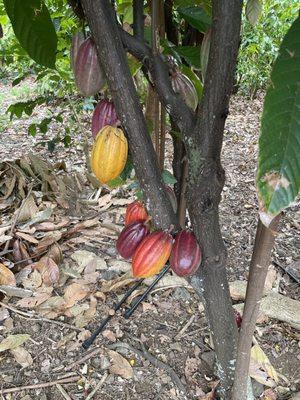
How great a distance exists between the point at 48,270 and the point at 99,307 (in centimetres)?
25

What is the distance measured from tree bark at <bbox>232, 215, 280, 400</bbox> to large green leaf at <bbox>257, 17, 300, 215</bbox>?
0.65ft

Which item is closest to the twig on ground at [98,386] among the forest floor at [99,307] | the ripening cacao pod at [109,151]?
the forest floor at [99,307]

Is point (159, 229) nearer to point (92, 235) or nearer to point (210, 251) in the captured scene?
point (210, 251)

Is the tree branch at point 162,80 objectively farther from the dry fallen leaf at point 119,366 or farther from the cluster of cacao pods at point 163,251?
the dry fallen leaf at point 119,366

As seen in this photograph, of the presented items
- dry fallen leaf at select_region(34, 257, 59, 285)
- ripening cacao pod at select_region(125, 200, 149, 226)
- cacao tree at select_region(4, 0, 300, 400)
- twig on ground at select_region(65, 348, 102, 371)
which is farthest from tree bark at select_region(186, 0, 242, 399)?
dry fallen leaf at select_region(34, 257, 59, 285)

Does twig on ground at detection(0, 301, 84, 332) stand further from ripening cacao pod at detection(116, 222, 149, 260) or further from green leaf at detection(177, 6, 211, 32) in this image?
green leaf at detection(177, 6, 211, 32)

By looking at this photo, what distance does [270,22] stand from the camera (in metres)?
3.84

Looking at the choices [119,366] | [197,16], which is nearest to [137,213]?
[197,16]

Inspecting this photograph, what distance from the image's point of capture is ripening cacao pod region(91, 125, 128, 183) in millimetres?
702

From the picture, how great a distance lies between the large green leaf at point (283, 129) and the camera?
43 cm

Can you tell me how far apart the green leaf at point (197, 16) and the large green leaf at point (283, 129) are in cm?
45

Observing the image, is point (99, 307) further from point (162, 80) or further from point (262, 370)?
point (162, 80)

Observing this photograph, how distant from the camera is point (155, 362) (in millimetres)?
1225

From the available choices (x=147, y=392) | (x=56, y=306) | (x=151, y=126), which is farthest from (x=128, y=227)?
(x=56, y=306)
